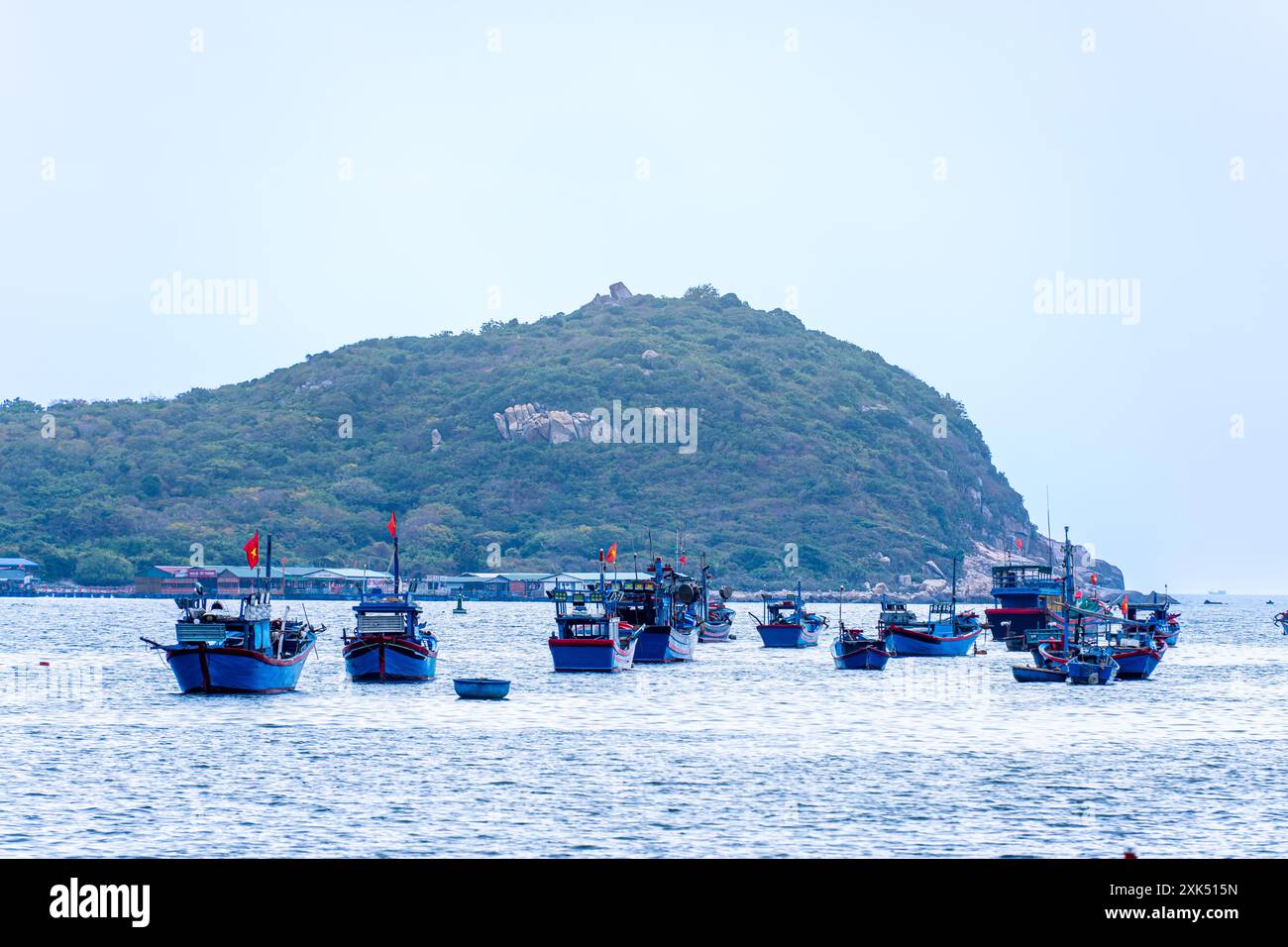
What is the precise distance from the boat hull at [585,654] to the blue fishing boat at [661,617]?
10.4 meters

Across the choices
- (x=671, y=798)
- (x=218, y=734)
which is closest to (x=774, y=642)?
(x=218, y=734)

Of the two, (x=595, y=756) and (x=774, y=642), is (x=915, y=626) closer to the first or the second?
(x=774, y=642)

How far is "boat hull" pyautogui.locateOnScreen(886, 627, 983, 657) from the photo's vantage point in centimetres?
16188

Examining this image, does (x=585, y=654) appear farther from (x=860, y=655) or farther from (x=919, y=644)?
(x=919, y=644)

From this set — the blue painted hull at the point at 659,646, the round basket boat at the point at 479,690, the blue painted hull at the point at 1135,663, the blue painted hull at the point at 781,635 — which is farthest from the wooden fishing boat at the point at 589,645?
the blue painted hull at the point at 781,635

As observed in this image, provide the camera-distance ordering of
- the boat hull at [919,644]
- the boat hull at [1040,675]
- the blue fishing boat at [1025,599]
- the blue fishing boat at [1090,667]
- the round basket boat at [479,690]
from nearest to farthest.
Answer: the round basket boat at [479,690] → the blue fishing boat at [1090,667] → the boat hull at [1040,675] → the boat hull at [919,644] → the blue fishing boat at [1025,599]

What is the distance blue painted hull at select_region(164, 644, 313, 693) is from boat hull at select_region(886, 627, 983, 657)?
79.0 m

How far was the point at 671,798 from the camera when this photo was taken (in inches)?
2170

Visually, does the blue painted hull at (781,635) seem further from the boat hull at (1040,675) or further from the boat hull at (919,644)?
the boat hull at (1040,675)

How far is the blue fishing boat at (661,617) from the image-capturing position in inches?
5497

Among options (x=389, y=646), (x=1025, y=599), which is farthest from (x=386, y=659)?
(x=1025, y=599)

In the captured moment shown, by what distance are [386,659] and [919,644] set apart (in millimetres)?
73048

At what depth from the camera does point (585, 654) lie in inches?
4806
